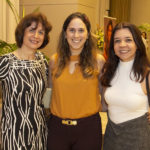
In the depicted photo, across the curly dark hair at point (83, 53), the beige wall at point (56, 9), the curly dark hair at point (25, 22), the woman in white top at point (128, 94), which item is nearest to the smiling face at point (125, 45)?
the woman in white top at point (128, 94)

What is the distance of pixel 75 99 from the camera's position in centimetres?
211

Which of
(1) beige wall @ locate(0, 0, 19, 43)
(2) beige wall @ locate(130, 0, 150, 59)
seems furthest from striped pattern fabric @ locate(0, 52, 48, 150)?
(2) beige wall @ locate(130, 0, 150, 59)

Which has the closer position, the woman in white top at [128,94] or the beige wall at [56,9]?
the woman in white top at [128,94]

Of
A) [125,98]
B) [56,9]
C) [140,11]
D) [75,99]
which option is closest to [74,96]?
[75,99]

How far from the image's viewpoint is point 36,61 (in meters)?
2.17

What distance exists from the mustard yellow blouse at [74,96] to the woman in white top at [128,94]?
15 centimetres

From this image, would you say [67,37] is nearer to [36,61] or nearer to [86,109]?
[36,61]

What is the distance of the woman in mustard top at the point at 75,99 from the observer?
2.10 meters

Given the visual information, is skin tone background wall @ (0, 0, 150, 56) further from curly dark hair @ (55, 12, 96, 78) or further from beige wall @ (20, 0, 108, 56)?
curly dark hair @ (55, 12, 96, 78)

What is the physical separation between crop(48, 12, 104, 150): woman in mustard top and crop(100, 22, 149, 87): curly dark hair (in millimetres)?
100

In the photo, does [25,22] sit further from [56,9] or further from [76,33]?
[56,9]

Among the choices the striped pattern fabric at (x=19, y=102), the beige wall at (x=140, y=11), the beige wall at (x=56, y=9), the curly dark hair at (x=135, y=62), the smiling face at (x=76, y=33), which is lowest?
the striped pattern fabric at (x=19, y=102)

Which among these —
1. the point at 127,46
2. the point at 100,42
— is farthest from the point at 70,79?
the point at 100,42

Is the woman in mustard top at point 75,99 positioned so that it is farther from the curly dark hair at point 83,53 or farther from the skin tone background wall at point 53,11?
the skin tone background wall at point 53,11
